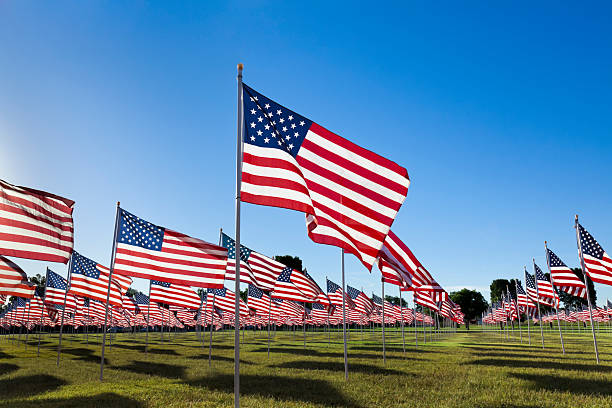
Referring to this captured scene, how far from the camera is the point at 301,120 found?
34.6 feet

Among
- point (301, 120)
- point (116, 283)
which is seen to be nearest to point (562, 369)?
point (301, 120)

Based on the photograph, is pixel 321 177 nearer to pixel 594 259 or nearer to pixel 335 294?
pixel 594 259

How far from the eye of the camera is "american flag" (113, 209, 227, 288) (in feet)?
54.5

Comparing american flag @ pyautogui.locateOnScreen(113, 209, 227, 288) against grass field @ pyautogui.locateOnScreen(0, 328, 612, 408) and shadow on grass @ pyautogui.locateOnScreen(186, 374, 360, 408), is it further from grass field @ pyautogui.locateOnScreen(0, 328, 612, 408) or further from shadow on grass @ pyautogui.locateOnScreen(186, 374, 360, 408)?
grass field @ pyautogui.locateOnScreen(0, 328, 612, 408)

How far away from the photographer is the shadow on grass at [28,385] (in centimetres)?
1544

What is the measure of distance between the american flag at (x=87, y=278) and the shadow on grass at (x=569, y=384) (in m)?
22.7

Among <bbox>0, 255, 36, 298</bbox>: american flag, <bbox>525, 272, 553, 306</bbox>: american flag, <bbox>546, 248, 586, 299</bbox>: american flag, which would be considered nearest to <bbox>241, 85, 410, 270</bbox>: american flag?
<bbox>0, 255, 36, 298</bbox>: american flag

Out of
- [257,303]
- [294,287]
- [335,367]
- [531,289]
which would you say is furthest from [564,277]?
[257,303]

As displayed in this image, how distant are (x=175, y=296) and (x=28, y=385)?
936 cm

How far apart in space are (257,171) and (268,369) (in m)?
15.2

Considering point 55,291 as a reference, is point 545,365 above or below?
below

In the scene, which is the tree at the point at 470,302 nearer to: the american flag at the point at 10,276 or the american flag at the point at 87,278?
the american flag at the point at 87,278

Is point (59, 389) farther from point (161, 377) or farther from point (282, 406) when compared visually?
point (282, 406)

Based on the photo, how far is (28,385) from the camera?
17406mm
